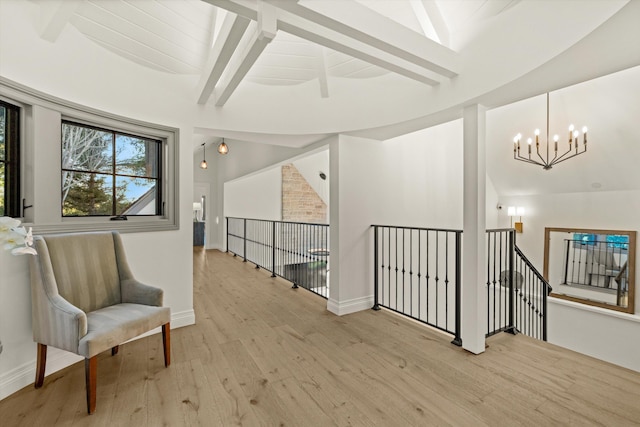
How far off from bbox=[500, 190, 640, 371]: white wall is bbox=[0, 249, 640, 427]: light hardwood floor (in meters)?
3.20

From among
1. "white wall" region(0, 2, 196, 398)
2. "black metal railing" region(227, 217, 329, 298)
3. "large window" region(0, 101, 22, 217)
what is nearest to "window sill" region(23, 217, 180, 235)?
"white wall" region(0, 2, 196, 398)

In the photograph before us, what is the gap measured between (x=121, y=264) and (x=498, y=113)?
538 centimetres

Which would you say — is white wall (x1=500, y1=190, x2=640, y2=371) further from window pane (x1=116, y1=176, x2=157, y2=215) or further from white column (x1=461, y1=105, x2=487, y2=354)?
window pane (x1=116, y1=176, x2=157, y2=215)

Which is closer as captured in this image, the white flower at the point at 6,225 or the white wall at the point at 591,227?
the white flower at the point at 6,225

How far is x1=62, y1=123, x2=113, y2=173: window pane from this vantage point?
229cm

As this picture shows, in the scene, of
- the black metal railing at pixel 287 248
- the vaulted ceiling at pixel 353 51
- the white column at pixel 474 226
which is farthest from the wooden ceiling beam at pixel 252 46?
the black metal railing at pixel 287 248

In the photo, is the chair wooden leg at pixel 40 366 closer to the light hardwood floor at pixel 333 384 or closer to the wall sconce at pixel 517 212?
the light hardwood floor at pixel 333 384

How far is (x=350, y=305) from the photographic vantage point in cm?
331

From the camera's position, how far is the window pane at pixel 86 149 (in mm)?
2291

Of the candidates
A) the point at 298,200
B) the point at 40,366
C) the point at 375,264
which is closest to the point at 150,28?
the point at 40,366

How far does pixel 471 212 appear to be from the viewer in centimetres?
238

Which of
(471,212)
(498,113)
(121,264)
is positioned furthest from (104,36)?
(498,113)

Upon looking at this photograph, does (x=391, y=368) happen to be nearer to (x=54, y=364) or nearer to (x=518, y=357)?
(x=518, y=357)

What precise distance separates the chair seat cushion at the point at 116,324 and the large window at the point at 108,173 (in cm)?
94
